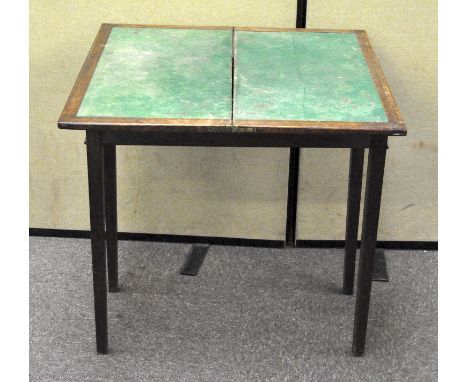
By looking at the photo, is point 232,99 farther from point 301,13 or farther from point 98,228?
point 301,13

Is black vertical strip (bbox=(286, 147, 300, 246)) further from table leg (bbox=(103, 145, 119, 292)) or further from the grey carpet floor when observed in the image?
table leg (bbox=(103, 145, 119, 292))

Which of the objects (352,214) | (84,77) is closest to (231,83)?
(84,77)

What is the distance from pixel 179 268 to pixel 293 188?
19.6 inches

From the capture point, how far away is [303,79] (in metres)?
2.76

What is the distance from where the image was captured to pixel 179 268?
134 inches

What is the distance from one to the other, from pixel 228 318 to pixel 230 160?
608mm

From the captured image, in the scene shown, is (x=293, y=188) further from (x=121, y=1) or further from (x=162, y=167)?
(x=121, y=1)

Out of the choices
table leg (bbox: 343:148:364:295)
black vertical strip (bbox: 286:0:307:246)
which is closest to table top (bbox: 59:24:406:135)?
table leg (bbox: 343:148:364:295)

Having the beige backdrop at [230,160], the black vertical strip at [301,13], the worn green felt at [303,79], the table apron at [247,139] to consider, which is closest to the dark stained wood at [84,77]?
the table apron at [247,139]

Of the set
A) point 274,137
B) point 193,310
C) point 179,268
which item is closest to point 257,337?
point 193,310

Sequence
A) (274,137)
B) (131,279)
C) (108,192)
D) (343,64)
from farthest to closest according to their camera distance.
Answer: (131,279), (108,192), (343,64), (274,137)

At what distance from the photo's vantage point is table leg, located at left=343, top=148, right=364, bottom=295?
308 centimetres

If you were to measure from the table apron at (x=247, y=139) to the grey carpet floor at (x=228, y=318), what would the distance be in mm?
699

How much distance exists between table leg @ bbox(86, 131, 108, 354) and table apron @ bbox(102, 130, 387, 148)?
41 millimetres
